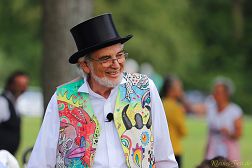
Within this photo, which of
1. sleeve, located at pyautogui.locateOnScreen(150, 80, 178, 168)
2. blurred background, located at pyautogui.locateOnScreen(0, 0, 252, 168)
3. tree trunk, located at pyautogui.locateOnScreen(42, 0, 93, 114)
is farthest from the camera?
blurred background, located at pyautogui.locateOnScreen(0, 0, 252, 168)

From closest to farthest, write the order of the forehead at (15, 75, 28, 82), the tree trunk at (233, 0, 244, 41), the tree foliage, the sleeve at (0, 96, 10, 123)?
the sleeve at (0, 96, 10, 123)
the forehead at (15, 75, 28, 82)
the tree foliage
the tree trunk at (233, 0, 244, 41)

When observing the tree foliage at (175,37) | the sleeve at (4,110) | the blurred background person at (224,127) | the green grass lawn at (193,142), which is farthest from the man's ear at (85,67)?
the tree foliage at (175,37)

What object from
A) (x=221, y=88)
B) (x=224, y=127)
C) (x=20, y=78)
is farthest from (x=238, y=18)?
(x=20, y=78)

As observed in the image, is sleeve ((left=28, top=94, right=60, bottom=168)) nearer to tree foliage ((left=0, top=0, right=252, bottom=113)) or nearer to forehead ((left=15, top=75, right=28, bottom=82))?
→ forehead ((left=15, top=75, right=28, bottom=82))

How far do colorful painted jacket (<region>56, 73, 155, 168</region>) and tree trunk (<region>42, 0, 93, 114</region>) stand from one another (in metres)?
3.05

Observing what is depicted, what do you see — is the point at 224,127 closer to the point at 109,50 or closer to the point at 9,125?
the point at 9,125

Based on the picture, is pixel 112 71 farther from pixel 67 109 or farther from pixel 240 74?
pixel 240 74

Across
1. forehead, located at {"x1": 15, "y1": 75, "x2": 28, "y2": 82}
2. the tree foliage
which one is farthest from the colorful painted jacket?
the tree foliage

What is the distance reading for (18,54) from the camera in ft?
124

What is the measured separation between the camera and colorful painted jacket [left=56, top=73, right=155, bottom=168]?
5.54m

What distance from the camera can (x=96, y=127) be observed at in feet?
18.3

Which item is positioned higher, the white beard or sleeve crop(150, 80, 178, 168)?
the white beard

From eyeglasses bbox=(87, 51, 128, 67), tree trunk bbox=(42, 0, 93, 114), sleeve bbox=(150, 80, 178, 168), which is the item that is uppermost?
tree trunk bbox=(42, 0, 93, 114)

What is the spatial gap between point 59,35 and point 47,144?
10.8 ft
